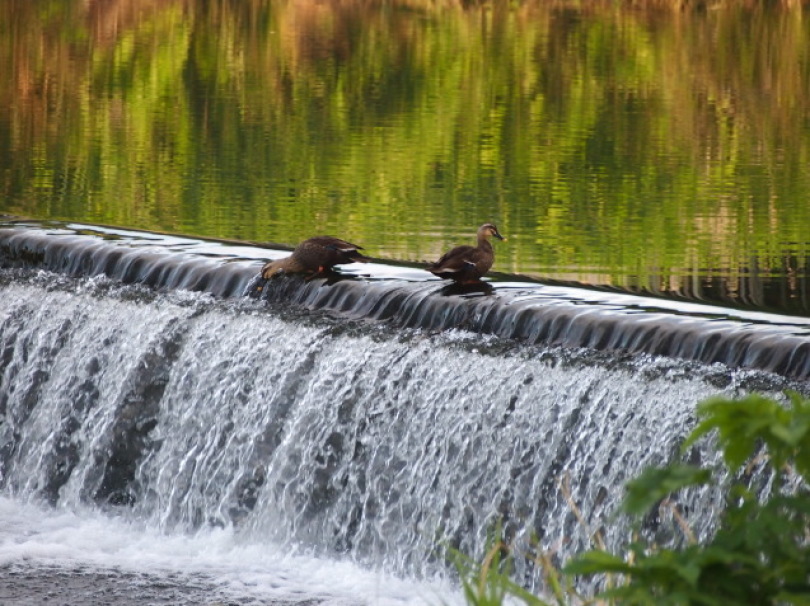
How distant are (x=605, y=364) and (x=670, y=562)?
13.5 ft

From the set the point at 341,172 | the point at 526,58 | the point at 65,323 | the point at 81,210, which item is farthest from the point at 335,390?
the point at 526,58

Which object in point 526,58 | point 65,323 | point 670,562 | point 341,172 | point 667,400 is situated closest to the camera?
point 670,562

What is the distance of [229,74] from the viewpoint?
29047mm

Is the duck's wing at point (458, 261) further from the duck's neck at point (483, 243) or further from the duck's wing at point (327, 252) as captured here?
the duck's wing at point (327, 252)

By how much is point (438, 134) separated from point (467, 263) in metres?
12.7

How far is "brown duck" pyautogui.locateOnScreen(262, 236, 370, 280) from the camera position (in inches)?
356

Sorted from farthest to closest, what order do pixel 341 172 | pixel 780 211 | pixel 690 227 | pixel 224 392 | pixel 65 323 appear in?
pixel 341 172 → pixel 780 211 → pixel 690 227 → pixel 65 323 → pixel 224 392

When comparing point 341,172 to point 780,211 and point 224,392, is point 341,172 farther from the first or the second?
point 224,392

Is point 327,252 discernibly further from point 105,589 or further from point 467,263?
Result: point 105,589

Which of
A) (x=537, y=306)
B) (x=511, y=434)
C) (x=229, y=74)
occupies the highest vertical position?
(x=229, y=74)

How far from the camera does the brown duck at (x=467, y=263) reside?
27.6ft

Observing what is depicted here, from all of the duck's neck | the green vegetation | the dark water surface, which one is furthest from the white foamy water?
the green vegetation

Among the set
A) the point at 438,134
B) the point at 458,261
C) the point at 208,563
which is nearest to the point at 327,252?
the point at 458,261

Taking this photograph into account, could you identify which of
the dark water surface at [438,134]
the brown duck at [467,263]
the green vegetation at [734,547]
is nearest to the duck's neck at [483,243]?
the brown duck at [467,263]
